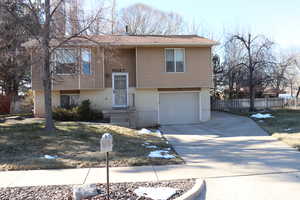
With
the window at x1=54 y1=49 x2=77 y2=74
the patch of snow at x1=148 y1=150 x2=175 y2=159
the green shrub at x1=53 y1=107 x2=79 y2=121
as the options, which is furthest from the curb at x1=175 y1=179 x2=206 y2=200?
the green shrub at x1=53 y1=107 x2=79 y2=121

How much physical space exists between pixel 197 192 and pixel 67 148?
16.4 feet

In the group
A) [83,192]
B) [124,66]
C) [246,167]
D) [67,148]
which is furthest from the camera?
[124,66]

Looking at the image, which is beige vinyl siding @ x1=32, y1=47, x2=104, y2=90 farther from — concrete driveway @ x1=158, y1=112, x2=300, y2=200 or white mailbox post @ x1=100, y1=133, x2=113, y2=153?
white mailbox post @ x1=100, y1=133, x2=113, y2=153

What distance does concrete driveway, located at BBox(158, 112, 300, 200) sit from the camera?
4703mm

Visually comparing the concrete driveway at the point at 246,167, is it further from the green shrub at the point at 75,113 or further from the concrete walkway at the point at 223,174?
the green shrub at the point at 75,113

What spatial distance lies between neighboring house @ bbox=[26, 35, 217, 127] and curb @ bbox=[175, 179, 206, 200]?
Answer: 407 inches

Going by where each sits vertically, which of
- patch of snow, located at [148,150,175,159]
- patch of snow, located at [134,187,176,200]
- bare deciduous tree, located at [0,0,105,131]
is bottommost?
patch of snow, located at [134,187,176,200]

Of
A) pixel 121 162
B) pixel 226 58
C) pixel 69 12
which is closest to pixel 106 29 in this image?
pixel 69 12

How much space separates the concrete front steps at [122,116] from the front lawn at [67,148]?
116 inches

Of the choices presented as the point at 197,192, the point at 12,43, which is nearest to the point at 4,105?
the point at 12,43

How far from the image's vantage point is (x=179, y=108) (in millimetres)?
16688

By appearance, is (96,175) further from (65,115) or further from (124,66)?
(124,66)

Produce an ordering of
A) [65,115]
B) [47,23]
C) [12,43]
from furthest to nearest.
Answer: [65,115]
[12,43]
[47,23]

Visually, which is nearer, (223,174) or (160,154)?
(223,174)
